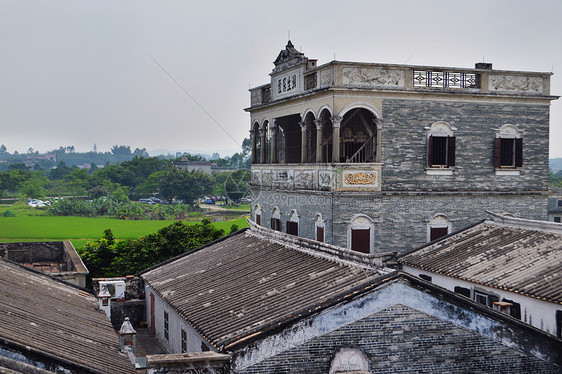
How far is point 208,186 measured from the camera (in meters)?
118

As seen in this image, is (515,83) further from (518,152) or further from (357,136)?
(357,136)

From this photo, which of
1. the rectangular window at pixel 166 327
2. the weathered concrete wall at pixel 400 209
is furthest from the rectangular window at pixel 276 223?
the rectangular window at pixel 166 327

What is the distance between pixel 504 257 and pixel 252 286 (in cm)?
741

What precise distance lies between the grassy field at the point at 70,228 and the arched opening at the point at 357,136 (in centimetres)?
4449

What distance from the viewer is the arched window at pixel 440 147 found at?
24.4 metres

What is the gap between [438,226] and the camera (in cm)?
2456

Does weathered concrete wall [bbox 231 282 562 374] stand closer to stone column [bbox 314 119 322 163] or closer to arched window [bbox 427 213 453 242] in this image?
arched window [bbox 427 213 453 242]

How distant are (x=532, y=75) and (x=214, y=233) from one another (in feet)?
55.5

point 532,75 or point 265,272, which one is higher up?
point 532,75

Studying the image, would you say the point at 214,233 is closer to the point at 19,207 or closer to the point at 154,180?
the point at 19,207

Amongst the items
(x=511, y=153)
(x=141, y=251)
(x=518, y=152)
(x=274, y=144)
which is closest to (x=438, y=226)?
(x=511, y=153)

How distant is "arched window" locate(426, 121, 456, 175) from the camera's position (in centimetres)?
2441

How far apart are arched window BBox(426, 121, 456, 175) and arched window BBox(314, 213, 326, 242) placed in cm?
458

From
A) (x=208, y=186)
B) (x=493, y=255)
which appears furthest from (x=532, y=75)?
(x=208, y=186)
